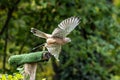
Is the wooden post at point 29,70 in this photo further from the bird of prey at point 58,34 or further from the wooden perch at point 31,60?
the bird of prey at point 58,34

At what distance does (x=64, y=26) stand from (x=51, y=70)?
3.78 meters

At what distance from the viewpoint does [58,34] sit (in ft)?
9.38

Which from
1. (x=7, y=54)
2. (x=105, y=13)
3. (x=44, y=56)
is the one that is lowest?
(x=44, y=56)

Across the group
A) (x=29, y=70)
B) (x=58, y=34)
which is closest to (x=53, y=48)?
(x=58, y=34)

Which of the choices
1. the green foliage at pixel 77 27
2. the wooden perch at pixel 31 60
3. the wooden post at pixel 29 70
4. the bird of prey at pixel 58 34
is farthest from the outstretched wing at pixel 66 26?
the green foliage at pixel 77 27

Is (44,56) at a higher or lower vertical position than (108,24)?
lower

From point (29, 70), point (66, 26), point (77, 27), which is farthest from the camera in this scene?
point (77, 27)

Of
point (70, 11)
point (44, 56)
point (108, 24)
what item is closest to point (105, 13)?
point (108, 24)

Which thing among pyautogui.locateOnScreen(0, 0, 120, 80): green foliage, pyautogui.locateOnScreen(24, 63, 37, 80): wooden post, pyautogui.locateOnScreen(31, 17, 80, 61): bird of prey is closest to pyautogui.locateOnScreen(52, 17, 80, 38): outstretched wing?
pyautogui.locateOnScreen(31, 17, 80, 61): bird of prey

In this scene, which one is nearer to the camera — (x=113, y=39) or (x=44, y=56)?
(x=44, y=56)

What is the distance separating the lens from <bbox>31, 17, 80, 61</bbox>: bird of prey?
9.30 ft

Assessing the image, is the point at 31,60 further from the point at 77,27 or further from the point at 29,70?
the point at 77,27

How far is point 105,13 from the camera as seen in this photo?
17.5 ft

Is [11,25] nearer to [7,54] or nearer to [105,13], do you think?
[7,54]
